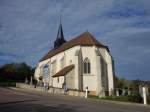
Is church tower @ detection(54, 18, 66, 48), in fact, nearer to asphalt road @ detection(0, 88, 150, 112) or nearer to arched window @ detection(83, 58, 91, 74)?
arched window @ detection(83, 58, 91, 74)

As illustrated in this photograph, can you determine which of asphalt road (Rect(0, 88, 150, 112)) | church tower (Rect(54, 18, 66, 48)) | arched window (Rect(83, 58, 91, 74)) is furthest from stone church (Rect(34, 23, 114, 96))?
asphalt road (Rect(0, 88, 150, 112))

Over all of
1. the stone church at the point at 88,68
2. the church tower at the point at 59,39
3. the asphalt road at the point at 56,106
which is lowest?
the asphalt road at the point at 56,106

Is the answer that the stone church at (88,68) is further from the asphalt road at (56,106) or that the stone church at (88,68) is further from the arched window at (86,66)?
the asphalt road at (56,106)

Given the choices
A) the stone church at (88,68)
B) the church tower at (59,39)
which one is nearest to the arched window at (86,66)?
the stone church at (88,68)

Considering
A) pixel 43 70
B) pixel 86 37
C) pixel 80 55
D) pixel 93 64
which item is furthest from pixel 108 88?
pixel 43 70

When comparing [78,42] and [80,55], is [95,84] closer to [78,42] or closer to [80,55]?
[80,55]

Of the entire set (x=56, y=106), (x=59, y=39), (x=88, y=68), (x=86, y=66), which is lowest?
(x=56, y=106)

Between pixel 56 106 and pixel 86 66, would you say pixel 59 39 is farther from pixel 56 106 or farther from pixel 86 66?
pixel 56 106

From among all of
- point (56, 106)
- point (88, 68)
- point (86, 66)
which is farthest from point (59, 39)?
point (56, 106)

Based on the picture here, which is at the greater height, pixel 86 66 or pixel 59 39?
pixel 59 39

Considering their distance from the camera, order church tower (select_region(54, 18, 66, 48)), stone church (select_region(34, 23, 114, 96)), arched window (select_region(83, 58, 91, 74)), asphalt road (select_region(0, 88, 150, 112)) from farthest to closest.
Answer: church tower (select_region(54, 18, 66, 48)) < arched window (select_region(83, 58, 91, 74)) < stone church (select_region(34, 23, 114, 96)) < asphalt road (select_region(0, 88, 150, 112))

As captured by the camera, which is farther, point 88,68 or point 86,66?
point 86,66

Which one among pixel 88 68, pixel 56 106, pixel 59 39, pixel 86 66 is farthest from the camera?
pixel 59 39

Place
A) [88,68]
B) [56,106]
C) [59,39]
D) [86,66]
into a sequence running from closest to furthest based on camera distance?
[56,106]
[88,68]
[86,66]
[59,39]
